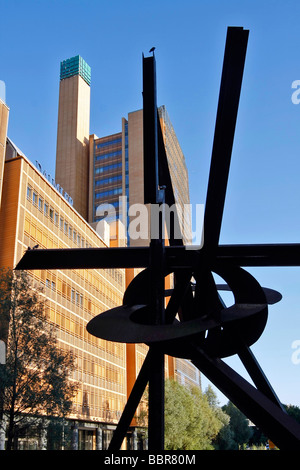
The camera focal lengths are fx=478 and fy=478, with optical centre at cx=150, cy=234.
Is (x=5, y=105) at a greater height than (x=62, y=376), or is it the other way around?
(x=5, y=105)

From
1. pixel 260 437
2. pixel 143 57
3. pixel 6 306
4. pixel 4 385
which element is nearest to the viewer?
pixel 143 57

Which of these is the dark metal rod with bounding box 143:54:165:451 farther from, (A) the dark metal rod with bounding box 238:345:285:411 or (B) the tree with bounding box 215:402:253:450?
(B) the tree with bounding box 215:402:253:450

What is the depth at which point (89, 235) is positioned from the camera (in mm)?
56562

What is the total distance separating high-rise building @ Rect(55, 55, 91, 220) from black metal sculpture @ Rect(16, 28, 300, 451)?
4218 inches

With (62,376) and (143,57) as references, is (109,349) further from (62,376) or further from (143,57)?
(143,57)

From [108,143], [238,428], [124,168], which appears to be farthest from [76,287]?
[108,143]

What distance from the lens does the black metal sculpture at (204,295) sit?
8.43 meters

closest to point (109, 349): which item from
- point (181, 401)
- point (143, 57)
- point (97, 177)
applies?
point (181, 401)

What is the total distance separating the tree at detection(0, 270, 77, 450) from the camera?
25.7 metres

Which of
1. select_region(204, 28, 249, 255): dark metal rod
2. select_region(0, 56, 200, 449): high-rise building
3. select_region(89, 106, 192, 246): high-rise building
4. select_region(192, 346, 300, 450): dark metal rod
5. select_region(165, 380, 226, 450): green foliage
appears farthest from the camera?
select_region(89, 106, 192, 246): high-rise building

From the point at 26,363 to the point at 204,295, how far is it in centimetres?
1940

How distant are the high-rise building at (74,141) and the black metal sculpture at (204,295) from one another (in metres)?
107

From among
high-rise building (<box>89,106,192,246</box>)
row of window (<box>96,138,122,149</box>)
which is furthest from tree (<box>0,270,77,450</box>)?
row of window (<box>96,138,122,149</box>)

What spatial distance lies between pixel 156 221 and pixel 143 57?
3.51m
